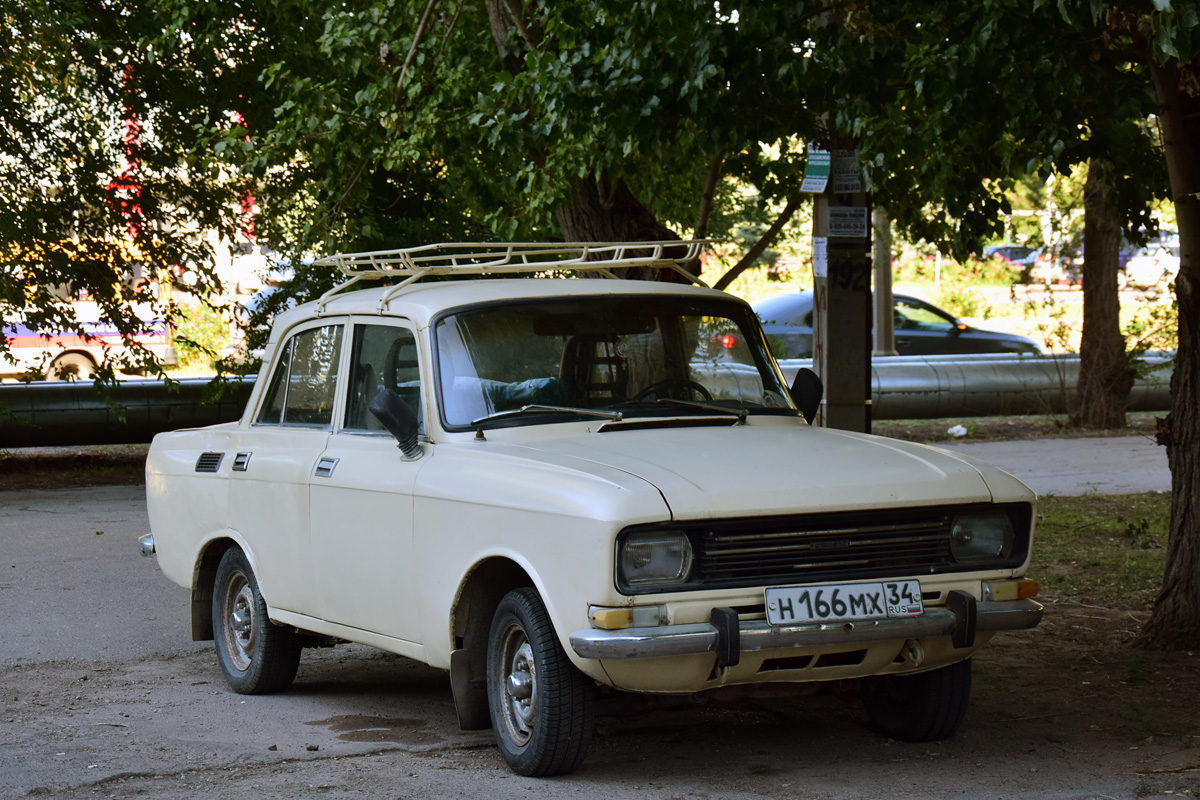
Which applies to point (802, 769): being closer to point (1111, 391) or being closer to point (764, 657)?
point (764, 657)

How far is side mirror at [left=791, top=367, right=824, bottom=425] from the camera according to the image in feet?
21.6

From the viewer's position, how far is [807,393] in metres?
6.64

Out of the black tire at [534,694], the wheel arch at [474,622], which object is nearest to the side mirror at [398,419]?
the wheel arch at [474,622]

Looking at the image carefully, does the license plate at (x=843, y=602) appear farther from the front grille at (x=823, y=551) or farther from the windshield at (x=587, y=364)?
the windshield at (x=587, y=364)

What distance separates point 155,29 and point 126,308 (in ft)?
9.08

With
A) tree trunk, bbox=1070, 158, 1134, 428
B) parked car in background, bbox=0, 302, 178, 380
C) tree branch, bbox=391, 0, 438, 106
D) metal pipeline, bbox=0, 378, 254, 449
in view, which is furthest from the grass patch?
parked car in background, bbox=0, 302, 178, 380

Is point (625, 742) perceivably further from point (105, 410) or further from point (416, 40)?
point (105, 410)

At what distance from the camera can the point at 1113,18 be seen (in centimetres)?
664

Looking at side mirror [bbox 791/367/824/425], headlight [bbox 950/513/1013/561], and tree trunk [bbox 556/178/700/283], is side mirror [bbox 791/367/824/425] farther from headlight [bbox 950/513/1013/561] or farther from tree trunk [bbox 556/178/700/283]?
tree trunk [bbox 556/178/700/283]

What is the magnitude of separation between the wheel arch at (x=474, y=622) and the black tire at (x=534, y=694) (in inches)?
5.0

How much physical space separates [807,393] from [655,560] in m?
1.95

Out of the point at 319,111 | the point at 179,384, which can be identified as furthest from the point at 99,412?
the point at 319,111

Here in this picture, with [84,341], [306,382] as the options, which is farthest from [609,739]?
[84,341]

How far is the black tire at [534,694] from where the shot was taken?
16.7 ft
